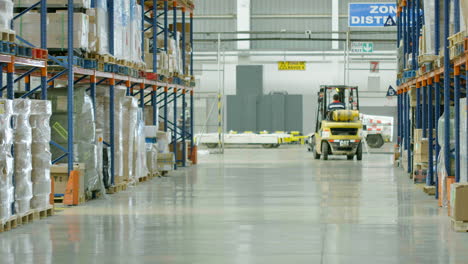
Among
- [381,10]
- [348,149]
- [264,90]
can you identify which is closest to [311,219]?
[348,149]

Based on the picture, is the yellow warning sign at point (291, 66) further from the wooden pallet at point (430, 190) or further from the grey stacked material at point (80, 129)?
the grey stacked material at point (80, 129)

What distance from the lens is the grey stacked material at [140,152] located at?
15234mm

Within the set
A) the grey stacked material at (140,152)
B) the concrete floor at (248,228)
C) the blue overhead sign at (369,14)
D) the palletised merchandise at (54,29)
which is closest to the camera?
the concrete floor at (248,228)

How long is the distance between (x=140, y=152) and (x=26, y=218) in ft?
20.4

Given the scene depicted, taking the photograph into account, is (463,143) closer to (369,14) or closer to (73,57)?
(73,57)

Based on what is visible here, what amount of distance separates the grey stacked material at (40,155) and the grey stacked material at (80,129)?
188cm

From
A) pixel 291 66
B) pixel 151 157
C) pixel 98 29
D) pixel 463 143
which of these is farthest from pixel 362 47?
pixel 463 143

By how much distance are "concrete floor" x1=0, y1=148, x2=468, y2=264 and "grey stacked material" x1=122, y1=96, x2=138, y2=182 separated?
0.43 metres

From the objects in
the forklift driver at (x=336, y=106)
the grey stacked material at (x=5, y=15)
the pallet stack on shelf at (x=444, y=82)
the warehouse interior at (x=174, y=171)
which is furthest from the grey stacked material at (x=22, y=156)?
the forklift driver at (x=336, y=106)

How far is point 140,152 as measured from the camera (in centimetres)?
1567

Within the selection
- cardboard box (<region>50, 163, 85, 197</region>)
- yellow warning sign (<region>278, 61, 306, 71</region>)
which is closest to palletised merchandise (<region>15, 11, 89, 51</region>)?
cardboard box (<region>50, 163, 85, 197</region>)

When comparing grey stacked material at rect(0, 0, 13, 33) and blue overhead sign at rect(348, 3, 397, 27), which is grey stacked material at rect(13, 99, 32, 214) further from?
blue overhead sign at rect(348, 3, 397, 27)

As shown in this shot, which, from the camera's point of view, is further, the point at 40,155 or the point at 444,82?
the point at 444,82

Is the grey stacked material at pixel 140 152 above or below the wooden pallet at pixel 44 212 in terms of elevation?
above
